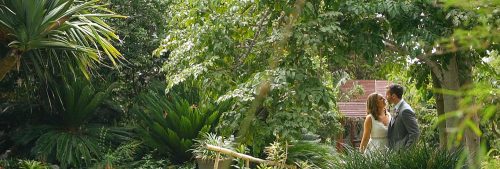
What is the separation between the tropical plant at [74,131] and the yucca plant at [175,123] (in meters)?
0.45

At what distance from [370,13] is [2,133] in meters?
6.08

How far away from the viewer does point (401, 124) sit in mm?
5770

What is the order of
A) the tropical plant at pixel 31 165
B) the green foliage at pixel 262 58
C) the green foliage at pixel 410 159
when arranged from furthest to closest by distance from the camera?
1. the tropical plant at pixel 31 165
2. the green foliage at pixel 262 58
3. the green foliage at pixel 410 159

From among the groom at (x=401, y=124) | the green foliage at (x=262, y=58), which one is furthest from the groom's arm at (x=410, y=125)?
the green foliage at (x=262, y=58)

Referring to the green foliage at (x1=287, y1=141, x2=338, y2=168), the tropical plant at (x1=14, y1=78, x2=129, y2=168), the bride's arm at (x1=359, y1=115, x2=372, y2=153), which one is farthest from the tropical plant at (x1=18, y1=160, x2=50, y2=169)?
the bride's arm at (x1=359, y1=115, x2=372, y2=153)

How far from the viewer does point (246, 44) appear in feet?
19.3

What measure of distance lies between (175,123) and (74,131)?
1371 mm

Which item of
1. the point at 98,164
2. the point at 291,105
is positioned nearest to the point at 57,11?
the point at 98,164

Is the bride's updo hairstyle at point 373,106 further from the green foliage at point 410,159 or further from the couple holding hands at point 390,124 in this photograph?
the green foliage at point 410,159

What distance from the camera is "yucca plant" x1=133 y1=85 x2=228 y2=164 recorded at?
871 cm

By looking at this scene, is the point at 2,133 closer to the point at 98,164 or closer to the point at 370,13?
the point at 98,164

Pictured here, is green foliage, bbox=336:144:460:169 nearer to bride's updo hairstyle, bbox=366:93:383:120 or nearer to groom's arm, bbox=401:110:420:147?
groom's arm, bbox=401:110:420:147

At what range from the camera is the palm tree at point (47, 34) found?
283 inches

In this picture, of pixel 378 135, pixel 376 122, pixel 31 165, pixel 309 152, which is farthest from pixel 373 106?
pixel 31 165
